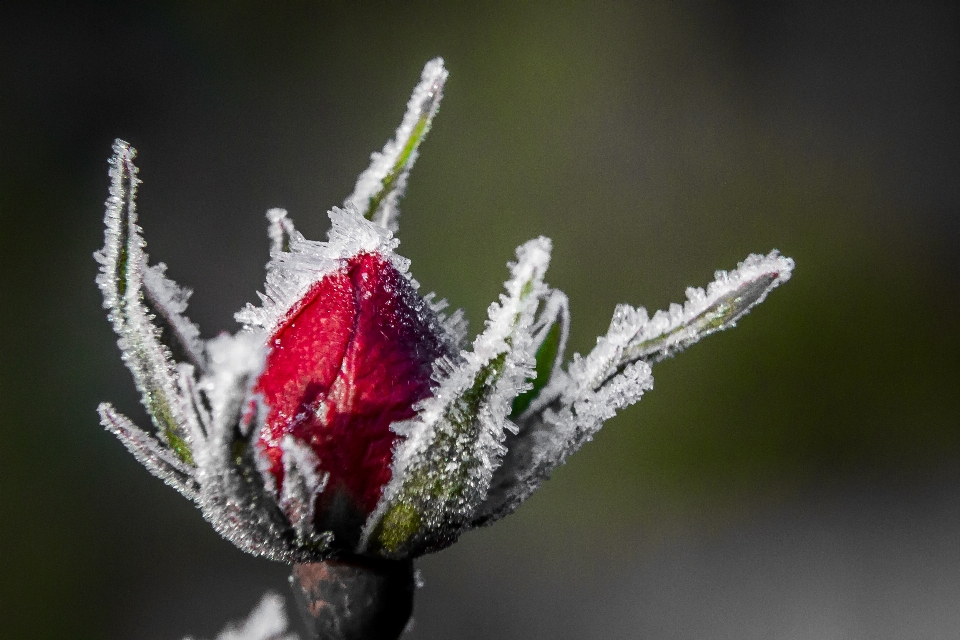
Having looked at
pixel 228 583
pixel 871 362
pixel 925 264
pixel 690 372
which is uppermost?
pixel 925 264

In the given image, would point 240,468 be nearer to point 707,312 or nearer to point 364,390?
point 364,390

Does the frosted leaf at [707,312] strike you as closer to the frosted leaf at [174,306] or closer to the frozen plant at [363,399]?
the frozen plant at [363,399]

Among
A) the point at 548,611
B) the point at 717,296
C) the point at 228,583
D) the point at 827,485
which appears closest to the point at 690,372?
the point at 827,485

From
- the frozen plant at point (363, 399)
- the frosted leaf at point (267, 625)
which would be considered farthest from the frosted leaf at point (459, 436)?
the frosted leaf at point (267, 625)

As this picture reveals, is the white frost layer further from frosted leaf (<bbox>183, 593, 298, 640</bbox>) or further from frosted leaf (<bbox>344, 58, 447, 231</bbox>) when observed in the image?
frosted leaf (<bbox>183, 593, 298, 640</bbox>)

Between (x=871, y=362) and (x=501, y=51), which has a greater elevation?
(x=501, y=51)

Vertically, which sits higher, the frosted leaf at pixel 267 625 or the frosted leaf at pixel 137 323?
the frosted leaf at pixel 137 323

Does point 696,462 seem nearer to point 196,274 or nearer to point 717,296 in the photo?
point 196,274

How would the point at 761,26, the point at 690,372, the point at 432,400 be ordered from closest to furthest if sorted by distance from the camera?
the point at 432,400
the point at 690,372
the point at 761,26
